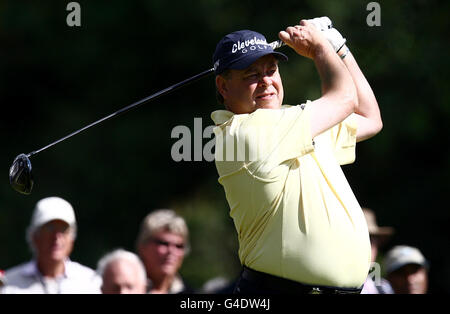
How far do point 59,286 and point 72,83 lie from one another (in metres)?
9.00

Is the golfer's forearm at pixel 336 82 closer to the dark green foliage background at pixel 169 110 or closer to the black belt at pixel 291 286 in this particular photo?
the black belt at pixel 291 286

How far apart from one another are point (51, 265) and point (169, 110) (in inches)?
322

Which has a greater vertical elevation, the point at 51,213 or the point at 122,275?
the point at 51,213

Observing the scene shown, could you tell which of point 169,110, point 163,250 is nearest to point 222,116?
point 163,250

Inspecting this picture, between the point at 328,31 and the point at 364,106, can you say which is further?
the point at 364,106

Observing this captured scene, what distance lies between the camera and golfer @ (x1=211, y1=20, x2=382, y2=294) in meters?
4.55

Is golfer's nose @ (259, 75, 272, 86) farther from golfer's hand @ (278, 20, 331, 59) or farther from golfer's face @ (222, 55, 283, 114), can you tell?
golfer's hand @ (278, 20, 331, 59)

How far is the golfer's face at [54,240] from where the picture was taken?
275 inches

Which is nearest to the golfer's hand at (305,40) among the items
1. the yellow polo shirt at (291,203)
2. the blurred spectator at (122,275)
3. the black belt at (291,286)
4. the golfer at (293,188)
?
the golfer at (293,188)

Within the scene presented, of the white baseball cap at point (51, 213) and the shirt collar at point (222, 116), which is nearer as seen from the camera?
the shirt collar at point (222, 116)

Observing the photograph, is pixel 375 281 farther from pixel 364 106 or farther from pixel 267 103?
pixel 267 103

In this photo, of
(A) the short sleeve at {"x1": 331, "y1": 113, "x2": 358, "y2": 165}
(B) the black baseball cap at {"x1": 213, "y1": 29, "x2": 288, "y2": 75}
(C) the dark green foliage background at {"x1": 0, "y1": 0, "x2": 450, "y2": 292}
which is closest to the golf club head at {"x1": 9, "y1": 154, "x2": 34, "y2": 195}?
(B) the black baseball cap at {"x1": 213, "y1": 29, "x2": 288, "y2": 75}

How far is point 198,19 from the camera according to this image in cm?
1470

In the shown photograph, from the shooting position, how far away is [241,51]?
16.0 feet
